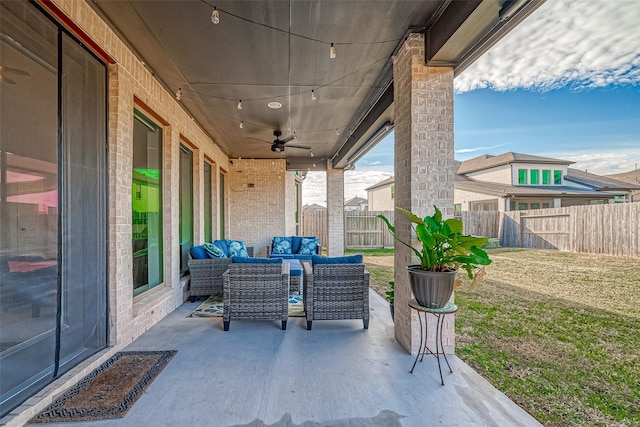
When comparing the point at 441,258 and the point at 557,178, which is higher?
the point at 557,178

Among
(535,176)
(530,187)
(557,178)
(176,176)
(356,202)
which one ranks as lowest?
(176,176)

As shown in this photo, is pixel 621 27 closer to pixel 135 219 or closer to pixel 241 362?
pixel 241 362

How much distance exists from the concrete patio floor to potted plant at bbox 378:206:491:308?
0.69 m

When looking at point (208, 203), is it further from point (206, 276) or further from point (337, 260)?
point (337, 260)

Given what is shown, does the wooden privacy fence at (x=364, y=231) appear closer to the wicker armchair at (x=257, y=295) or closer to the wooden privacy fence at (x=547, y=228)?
the wooden privacy fence at (x=547, y=228)

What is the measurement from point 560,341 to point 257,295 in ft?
11.2

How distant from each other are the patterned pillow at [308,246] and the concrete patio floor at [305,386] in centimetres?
377

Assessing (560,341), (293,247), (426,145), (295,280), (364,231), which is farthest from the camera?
(364,231)

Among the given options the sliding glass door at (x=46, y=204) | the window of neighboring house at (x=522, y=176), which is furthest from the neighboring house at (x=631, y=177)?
the sliding glass door at (x=46, y=204)

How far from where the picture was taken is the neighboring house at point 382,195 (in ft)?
65.1

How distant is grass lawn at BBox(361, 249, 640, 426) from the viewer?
209 cm

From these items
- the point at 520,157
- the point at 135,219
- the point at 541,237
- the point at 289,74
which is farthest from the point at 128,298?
the point at 520,157

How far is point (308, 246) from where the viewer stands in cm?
725

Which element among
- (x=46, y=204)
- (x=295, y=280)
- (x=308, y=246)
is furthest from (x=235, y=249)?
(x=46, y=204)
